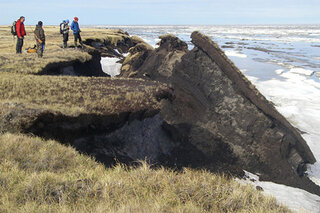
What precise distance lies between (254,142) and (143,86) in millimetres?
4605

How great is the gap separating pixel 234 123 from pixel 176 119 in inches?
88.6

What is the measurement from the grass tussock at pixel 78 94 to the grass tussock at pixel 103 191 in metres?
2.22

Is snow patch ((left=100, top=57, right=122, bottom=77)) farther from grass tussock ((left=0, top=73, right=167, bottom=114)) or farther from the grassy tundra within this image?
the grassy tundra

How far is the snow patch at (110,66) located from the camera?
2430cm

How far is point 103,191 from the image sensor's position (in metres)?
4.04

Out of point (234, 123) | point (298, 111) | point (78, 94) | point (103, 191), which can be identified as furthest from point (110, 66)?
point (103, 191)

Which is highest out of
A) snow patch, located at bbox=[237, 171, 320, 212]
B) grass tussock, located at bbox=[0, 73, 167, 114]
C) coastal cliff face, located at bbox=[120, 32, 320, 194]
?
grass tussock, located at bbox=[0, 73, 167, 114]

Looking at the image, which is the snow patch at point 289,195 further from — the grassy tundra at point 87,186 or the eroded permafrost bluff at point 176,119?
the grassy tundra at point 87,186

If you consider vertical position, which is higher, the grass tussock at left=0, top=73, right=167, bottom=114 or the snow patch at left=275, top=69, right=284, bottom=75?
the grass tussock at left=0, top=73, right=167, bottom=114

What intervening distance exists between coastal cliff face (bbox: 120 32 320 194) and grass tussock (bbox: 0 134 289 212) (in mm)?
4555

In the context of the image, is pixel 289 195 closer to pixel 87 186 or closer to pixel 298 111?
pixel 87 186

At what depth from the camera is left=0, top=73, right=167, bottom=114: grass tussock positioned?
7.43m

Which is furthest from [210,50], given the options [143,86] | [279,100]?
[279,100]

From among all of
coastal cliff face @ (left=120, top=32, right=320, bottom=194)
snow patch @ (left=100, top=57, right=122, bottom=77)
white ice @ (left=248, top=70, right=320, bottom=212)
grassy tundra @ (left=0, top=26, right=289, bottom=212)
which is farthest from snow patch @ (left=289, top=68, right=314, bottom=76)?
grassy tundra @ (left=0, top=26, right=289, bottom=212)
